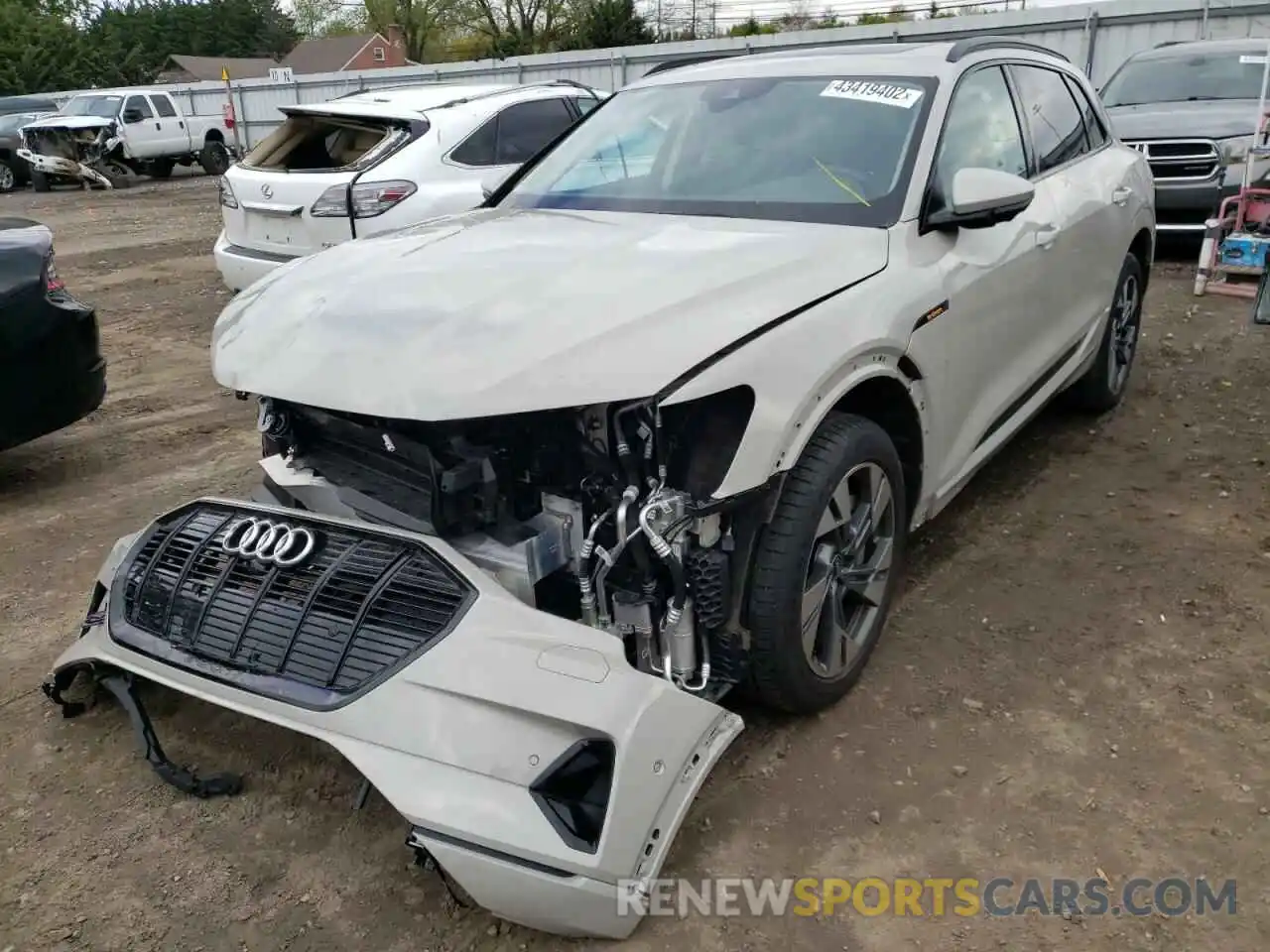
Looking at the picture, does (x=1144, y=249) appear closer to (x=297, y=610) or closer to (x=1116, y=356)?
(x=1116, y=356)

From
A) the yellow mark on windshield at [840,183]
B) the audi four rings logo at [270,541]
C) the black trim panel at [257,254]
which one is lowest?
the black trim panel at [257,254]

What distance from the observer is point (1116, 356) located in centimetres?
516

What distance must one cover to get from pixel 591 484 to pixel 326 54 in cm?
6981

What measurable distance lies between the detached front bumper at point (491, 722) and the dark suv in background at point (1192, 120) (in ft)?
24.6

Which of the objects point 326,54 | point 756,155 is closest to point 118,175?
point 756,155

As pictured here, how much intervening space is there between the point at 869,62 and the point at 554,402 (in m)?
2.13

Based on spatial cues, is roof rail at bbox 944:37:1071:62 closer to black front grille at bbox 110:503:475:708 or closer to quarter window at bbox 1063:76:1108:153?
quarter window at bbox 1063:76:1108:153

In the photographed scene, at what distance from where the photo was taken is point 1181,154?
8648 millimetres

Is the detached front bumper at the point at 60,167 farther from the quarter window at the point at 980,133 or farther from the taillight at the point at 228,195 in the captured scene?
the quarter window at the point at 980,133

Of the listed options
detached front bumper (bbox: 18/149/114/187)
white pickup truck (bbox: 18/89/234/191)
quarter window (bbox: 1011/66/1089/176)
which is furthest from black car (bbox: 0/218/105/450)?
white pickup truck (bbox: 18/89/234/191)

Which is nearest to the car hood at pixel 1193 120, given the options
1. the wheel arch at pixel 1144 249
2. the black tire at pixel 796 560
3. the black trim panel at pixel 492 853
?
the wheel arch at pixel 1144 249

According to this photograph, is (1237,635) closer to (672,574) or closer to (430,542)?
(672,574)

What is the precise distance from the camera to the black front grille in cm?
227

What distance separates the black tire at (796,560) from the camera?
2.54 metres
